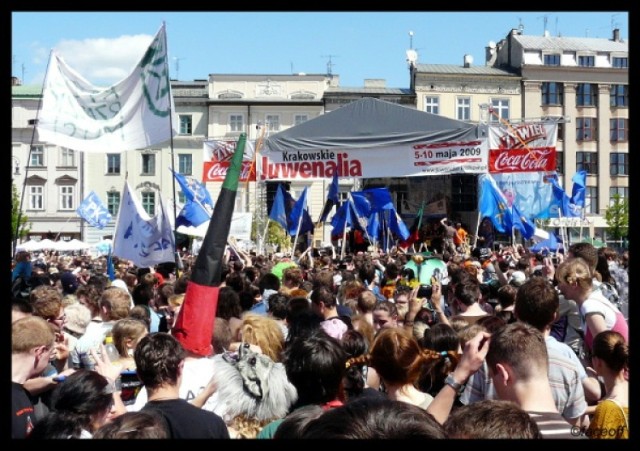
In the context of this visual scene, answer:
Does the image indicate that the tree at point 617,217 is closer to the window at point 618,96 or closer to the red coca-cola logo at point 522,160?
the window at point 618,96

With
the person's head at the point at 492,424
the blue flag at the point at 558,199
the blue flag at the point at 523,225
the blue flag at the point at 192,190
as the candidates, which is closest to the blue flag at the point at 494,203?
the blue flag at the point at 523,225

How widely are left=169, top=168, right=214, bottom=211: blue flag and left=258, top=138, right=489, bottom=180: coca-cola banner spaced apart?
67.6 inches

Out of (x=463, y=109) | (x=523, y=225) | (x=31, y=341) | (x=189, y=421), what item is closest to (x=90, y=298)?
(x=31, y=341)

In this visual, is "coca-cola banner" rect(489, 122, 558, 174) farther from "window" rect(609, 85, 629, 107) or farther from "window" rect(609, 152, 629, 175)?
"window" rect(609, 85, 629, 107)

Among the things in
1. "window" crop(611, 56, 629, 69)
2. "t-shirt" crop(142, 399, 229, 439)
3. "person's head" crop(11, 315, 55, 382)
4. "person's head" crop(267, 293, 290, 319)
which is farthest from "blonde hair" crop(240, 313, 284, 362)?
"window" crop(611, 56, 629, 69)

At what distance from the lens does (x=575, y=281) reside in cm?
536

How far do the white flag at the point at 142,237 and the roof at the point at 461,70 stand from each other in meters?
49.4

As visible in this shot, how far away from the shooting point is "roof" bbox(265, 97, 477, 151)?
64.3 feet

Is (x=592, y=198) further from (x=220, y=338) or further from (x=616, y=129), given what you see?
(x=220, y=338)

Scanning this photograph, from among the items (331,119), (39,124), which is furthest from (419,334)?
(331,119)
